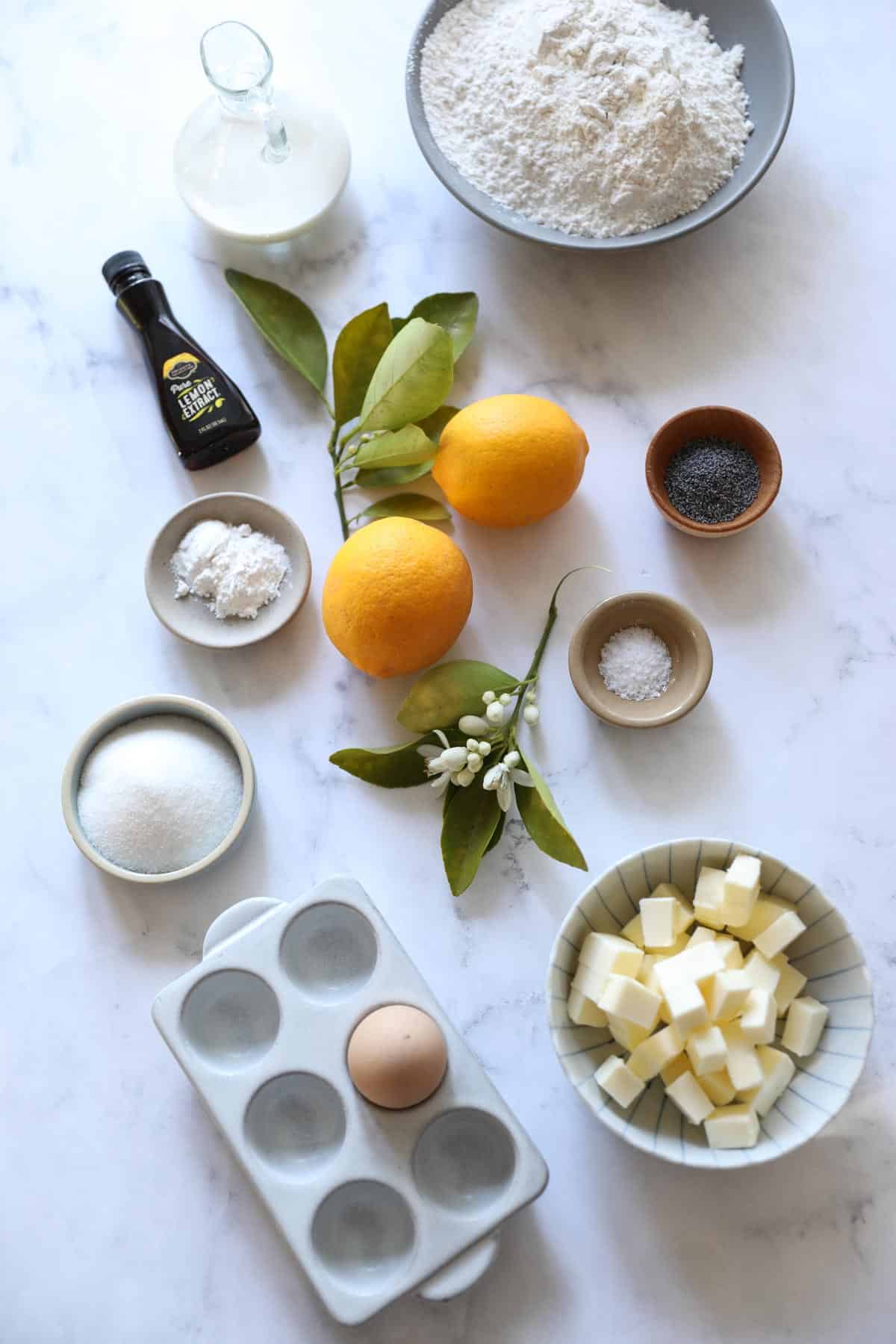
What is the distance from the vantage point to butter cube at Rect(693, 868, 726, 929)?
1031mm

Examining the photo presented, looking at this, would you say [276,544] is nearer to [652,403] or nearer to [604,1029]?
[652,403]

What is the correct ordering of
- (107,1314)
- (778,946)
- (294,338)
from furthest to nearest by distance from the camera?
1. (294,338)
2. (107,1314)
3. (778,946)

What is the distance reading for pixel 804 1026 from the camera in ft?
3.33

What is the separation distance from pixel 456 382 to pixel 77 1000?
78 centimetres

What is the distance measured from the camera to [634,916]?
1.07 metres

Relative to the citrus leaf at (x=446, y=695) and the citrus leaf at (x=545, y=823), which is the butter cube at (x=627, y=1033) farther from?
the citrus leaf at (x=446, y=695)

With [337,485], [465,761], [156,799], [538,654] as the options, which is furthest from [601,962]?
[337,485]

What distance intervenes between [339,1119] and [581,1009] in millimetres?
263

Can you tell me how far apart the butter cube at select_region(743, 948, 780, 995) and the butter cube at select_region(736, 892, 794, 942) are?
0.02 metres

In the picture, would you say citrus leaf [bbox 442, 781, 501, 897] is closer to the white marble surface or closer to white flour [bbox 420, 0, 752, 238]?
the white marble surface

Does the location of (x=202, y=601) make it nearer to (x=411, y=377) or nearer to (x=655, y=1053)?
(x=411, y=377)

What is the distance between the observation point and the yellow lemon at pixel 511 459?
110 centimetres

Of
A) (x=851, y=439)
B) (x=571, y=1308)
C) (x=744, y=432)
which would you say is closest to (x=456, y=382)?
(x=744, y=432)

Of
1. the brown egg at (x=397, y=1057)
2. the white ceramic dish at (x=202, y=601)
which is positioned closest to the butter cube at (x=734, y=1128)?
the brown egg at (x=397, y=1057)
